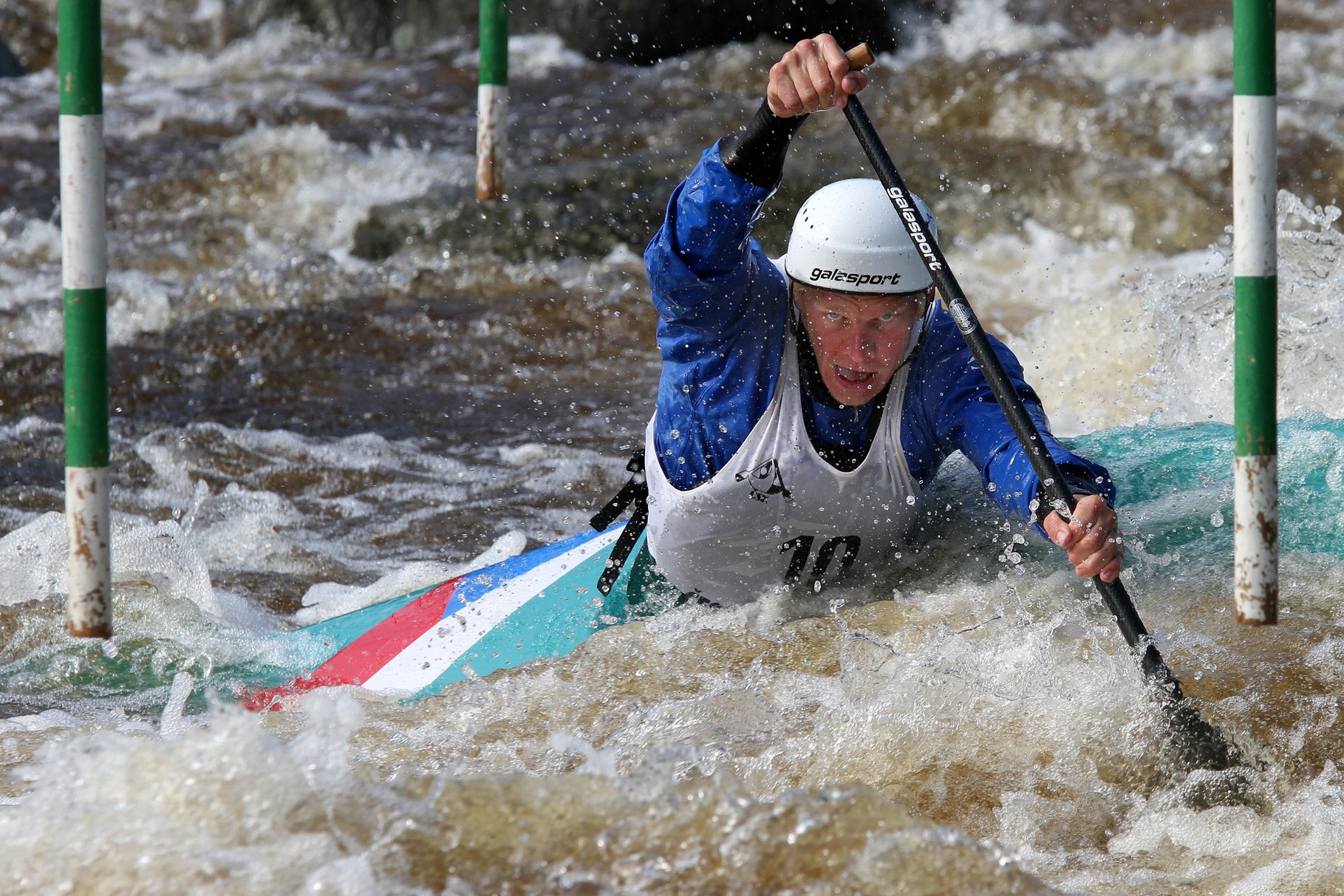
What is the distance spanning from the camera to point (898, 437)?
2826 mm

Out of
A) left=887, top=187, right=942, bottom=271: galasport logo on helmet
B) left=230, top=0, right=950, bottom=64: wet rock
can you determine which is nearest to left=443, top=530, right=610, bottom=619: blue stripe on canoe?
left=887, top=187, right=942, bottom=271: galasport logo on helmet

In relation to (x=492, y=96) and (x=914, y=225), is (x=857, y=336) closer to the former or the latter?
(x=914, y=225)

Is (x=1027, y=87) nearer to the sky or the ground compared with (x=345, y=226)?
nearer to the sky

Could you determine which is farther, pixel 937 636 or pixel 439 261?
pixel 439 261

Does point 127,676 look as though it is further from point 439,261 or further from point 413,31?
point 413,31

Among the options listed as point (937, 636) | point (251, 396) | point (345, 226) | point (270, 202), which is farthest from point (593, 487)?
point (270, 202)

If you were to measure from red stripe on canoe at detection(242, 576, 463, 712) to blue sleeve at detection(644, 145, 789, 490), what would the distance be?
0.81m

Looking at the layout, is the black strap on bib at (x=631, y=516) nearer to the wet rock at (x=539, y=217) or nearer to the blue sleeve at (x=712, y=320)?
the blue sleeve at (x=712, y=320)

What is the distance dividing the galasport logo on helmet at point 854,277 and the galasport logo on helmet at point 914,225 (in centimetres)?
11

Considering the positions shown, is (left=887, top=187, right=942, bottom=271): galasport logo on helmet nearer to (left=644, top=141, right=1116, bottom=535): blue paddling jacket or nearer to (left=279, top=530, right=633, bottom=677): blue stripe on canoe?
(left=644, top=141, right=1116, bottom=535): blue paddling jacket

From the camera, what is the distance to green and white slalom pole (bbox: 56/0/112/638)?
284 cm

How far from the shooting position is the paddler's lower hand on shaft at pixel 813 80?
237 cm

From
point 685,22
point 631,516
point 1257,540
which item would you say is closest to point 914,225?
point 1257,540

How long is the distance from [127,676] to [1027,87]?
7.62 m
